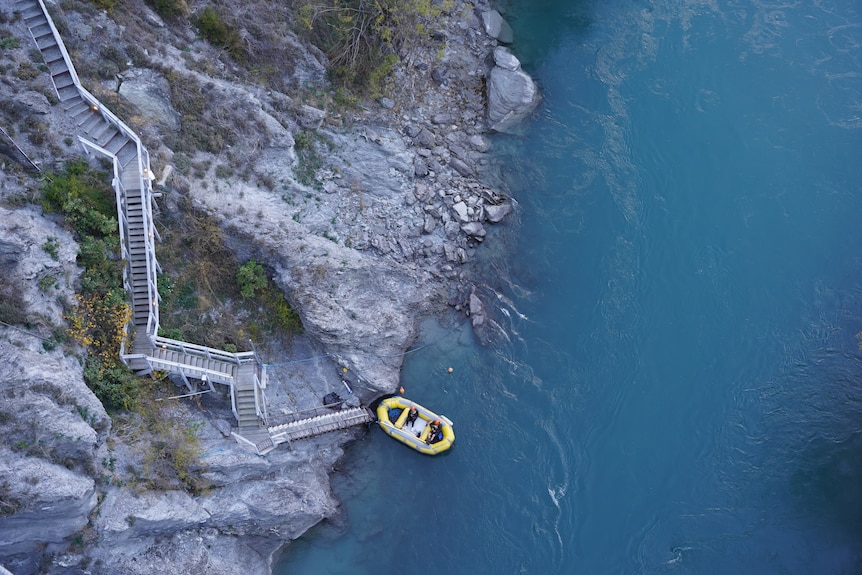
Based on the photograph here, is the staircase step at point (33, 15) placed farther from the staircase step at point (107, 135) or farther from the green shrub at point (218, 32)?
the green shrub at point (218, 32)

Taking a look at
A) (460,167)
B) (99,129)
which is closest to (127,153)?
(99,129)

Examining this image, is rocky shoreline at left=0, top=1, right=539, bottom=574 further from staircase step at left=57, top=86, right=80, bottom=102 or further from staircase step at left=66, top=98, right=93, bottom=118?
staircase step at left=57, top=86, right=80, bottom=102

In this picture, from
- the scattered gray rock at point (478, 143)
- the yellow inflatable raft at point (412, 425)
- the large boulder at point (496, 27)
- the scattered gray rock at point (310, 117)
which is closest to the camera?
the yellow inflatable raft at point (412, 425)

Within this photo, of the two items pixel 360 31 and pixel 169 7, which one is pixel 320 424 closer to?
pixel 360 31

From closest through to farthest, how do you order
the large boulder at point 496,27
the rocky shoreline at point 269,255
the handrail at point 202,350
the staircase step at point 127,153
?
the rocky shoreline at point 269,255, the staircase step at point 127,153, the handrail at point 202,350, the large boulder at point 496,27

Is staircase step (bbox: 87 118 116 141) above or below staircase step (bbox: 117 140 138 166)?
above

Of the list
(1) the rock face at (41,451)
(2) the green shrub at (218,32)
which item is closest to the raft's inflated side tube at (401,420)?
(1) the rock face at (41,451)

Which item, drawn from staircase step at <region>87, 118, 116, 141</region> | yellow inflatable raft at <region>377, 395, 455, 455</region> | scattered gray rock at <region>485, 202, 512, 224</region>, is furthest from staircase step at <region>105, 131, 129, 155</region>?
scattered gray rock at <region>485, 202, 512, 224</region>
